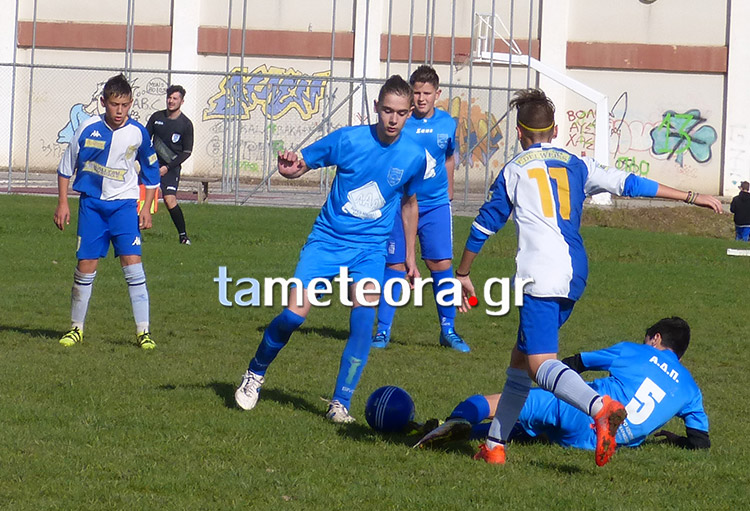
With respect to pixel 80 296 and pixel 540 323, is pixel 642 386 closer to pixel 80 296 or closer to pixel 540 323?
pixel 540 323

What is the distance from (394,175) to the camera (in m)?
6.52

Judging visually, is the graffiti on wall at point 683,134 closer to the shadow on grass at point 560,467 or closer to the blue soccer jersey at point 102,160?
the blue soccer jersey at point 102,160

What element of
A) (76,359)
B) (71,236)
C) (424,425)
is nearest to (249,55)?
(71,236)

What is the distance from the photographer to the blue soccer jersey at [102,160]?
28.9ft

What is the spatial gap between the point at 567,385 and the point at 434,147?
14.0ft

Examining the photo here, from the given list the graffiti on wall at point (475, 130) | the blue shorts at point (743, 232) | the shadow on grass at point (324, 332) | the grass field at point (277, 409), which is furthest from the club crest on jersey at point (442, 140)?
the graffiti on wall at point (475, 130)

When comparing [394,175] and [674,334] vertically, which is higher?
[394,175]

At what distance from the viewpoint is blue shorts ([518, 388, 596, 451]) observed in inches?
238

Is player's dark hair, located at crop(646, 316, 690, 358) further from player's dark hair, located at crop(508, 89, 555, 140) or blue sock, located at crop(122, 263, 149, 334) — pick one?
blue sock, located at crop(122, 263, 149, 334)

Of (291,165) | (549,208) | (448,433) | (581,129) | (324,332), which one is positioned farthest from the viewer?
(581,129)

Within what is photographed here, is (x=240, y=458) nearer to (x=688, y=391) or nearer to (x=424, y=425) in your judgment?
(x=424, y=425)

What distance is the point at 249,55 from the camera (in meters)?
38.2

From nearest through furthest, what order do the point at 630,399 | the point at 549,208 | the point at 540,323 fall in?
the point at 540,323
the point at 549,208
the point at 630,399

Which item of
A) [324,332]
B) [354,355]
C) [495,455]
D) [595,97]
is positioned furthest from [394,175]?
[595,97]
